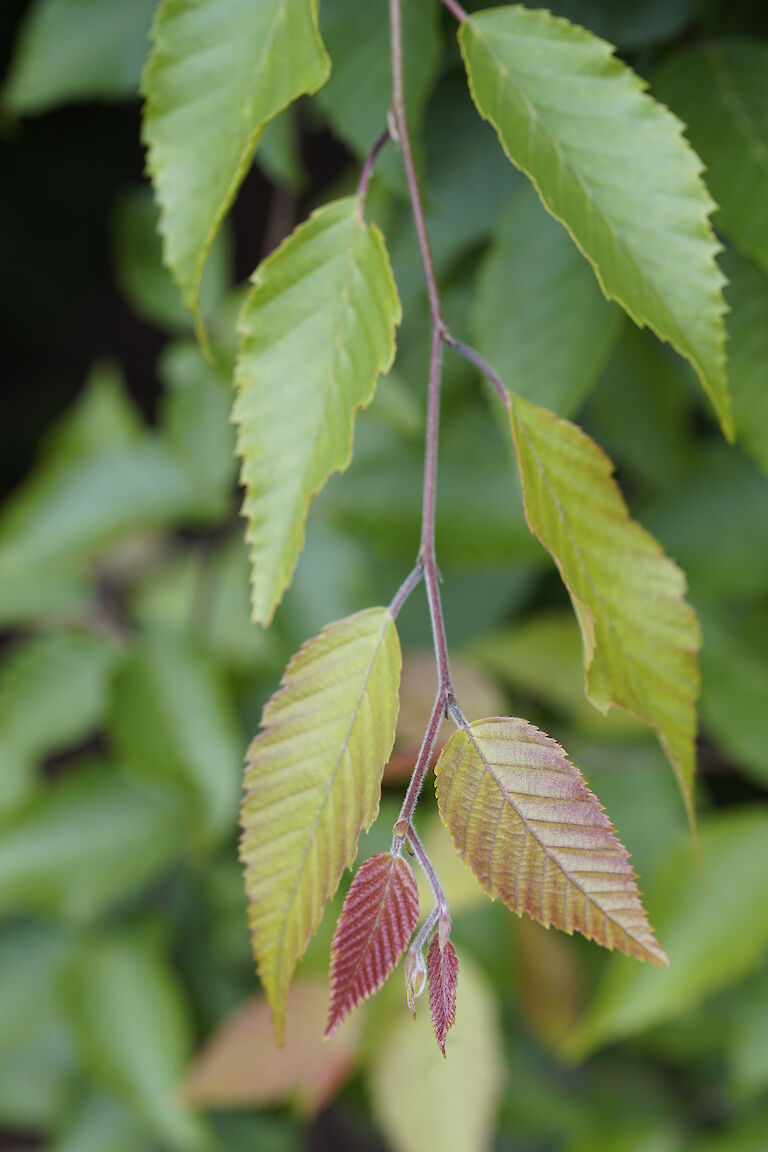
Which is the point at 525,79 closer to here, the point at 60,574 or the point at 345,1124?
the point at 60,574

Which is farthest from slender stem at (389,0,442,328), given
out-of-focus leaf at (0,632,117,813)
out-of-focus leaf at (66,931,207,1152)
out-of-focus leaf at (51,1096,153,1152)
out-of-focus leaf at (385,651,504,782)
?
Answer: out-of-focus leaf at (51,1096,153,1152)

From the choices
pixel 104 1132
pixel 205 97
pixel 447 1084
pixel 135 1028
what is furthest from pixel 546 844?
pixel 104 1132

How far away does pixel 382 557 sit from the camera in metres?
0.87

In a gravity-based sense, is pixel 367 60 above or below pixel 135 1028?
above

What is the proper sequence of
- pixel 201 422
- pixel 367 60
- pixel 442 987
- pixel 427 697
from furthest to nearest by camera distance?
pixel 201 422 → pixel 427 697 → pixel 367 60 → pixel 442 987

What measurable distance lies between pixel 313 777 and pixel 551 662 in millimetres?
551

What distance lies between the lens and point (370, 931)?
0.97 feet

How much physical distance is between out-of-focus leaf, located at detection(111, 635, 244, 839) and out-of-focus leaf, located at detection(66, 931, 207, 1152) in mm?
179

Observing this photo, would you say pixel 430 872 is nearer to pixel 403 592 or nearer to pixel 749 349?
pixel 403 592

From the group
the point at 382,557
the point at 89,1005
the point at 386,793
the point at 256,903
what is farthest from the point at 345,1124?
the point at 256,903

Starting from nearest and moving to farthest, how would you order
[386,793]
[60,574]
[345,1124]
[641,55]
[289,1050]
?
[641,55], [289,1050], [386,793], [60,574], [345,1124]

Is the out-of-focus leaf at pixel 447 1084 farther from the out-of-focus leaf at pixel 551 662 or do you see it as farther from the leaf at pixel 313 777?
the leaf at pixel 313 777

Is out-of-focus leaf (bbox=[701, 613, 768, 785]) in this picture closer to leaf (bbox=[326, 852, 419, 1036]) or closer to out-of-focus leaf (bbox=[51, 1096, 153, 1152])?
leaf (bbox=[326, 852, 419, 1036])

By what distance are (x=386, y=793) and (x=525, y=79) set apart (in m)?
0.59
